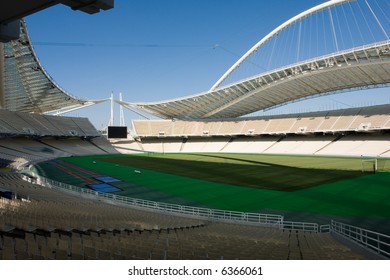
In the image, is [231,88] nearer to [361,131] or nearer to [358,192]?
[361,131]

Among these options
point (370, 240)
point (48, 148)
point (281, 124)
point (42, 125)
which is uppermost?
point (281, 124)

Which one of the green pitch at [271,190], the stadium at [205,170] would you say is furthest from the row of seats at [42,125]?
the green pitch at [271,190]

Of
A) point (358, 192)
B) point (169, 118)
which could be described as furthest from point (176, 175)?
point (169, 118)

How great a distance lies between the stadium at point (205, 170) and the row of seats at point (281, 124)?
0.34 metres

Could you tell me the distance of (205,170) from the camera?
36531 millimetres

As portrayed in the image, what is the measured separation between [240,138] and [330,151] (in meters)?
24.9

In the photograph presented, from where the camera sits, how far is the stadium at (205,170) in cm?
689

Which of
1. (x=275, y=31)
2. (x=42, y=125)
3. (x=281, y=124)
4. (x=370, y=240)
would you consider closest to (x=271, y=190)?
(x=370, y=240)

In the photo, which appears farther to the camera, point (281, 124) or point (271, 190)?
point (281, 124)

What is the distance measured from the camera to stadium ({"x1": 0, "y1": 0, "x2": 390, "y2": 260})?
6.89 metres

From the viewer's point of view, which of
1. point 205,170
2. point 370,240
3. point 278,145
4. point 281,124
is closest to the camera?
point 370,240

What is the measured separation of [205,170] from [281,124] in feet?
129

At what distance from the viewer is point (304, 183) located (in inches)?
1027

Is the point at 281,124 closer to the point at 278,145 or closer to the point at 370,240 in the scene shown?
the point at 278,145
